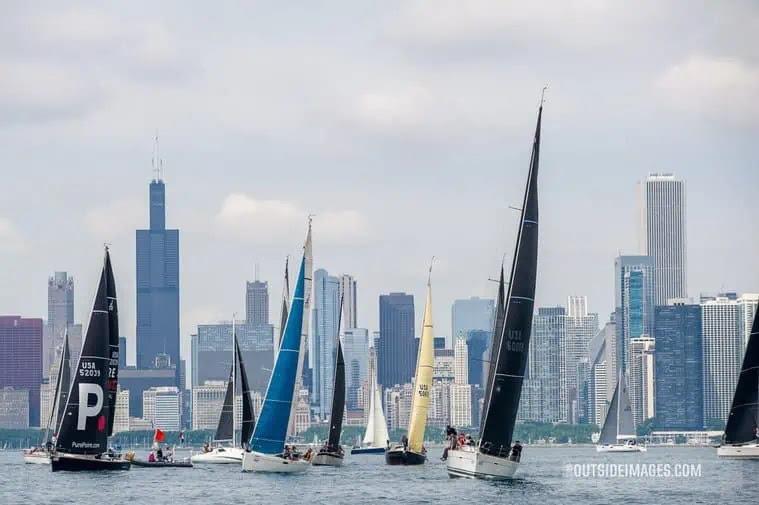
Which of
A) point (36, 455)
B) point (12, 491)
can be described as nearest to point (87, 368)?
point (12, 491)

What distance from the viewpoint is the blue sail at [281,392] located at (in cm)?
9250

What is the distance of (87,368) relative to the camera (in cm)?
8831

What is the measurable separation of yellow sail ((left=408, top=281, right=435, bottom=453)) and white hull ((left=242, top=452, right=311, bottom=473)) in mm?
21604

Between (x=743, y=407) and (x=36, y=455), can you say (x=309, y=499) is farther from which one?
(x=36, y=455)

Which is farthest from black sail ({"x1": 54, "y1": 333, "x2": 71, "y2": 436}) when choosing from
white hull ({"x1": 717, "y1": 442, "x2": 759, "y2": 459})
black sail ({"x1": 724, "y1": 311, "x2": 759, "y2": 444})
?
black sail ({"x1": 724, "y1": 311, "x2": 759, "y2": 444})

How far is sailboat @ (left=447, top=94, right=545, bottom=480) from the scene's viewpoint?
259ft

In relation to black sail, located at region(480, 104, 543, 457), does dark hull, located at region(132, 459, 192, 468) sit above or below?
below

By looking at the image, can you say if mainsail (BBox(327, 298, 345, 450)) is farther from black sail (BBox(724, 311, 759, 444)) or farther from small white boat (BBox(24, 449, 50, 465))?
black sail (BBox(724, 311, 759, 444))

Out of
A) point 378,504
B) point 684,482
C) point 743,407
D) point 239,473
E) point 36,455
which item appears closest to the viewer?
point 378,504

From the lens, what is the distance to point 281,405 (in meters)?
93.1

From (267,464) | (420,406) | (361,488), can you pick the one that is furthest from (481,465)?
(420,406)

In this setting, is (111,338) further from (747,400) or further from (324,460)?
(747,400)

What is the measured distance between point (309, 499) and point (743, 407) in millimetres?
44698

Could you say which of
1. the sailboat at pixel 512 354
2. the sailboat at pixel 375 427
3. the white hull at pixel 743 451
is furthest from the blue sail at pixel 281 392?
the sailboat at pixel 375 427
